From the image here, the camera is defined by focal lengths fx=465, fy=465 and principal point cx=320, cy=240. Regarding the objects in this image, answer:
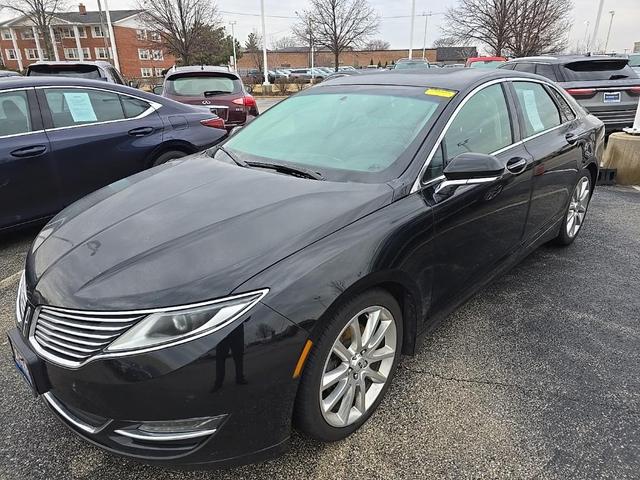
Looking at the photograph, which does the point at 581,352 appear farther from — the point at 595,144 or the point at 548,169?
the point at 595,144

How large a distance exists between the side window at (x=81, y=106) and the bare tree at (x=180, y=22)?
29.2m

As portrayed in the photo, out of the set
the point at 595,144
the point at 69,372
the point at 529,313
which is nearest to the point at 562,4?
the point at 595,144

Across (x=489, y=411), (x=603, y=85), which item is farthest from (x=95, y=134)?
(x=603, y=85)

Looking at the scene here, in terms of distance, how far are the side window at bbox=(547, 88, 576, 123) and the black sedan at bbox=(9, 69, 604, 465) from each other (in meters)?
0.94

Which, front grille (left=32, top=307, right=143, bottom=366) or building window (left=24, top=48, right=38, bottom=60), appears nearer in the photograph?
Answer: front grille (left=32, top=307, right=143, bottom=366)

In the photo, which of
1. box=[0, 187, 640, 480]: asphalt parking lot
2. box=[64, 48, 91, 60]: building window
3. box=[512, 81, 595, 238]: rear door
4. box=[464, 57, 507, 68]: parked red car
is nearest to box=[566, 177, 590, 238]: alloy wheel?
box=[512, 81, 595, 238]: rear door

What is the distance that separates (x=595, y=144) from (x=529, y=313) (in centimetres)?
213

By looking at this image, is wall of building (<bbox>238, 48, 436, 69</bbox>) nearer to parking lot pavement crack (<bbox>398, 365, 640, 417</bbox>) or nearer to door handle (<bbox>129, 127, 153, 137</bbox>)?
door handle (<bbox>129, 127, 153, 137</bbox>)

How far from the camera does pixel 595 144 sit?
14.3 feet

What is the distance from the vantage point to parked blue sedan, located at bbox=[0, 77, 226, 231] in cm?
412

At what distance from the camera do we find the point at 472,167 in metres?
2.32

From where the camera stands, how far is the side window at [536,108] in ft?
10.8

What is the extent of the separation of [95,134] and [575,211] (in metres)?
4.65

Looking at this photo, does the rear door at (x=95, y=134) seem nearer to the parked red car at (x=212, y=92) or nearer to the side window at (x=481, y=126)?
the parked red car at (x=212, y=92)
